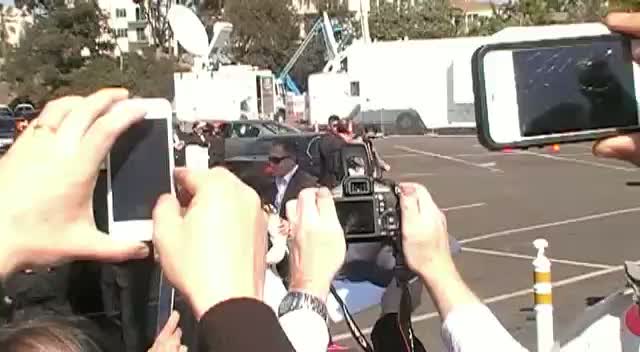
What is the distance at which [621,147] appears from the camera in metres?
1.75

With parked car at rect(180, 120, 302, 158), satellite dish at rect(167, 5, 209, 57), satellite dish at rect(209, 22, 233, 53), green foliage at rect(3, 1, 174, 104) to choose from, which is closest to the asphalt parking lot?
parked car at rect(180, 120, 302, 158)

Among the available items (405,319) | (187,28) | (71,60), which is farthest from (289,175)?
(71,60)

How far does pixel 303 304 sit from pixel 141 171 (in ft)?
1.92

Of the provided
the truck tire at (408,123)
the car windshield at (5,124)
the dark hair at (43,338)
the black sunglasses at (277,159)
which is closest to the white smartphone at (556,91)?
the dark hair at (43,338)

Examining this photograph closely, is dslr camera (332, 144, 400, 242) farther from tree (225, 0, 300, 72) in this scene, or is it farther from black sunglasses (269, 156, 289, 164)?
tree (225, 0, 300, 72)

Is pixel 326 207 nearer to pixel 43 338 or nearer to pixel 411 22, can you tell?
pixel 43 338

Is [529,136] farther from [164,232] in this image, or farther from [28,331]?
[28,331]

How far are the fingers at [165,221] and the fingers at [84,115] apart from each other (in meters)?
0.16

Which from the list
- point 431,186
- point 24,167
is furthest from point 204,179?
point 431,186

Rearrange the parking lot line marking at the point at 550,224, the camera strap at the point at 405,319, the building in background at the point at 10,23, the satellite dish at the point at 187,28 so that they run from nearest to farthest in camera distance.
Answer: the camera strap at the point at 405,319 → the parking lot line marking at the point at 550,224 → the satellite dish at the point at 187,28 → the building in background at the point at 10,23

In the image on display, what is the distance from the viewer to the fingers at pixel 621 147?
1.75 metres

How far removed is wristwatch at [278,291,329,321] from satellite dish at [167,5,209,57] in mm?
35104

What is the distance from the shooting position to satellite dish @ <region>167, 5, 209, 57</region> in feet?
121

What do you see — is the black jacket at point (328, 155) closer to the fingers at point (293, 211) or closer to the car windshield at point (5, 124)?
the fingers at point (293, 211)
